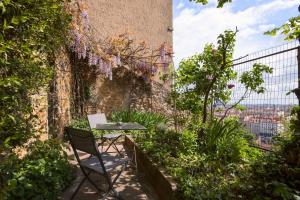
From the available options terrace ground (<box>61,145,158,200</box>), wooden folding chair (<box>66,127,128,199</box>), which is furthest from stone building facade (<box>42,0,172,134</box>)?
Result: wooden folding chair (<box>66,127,128,199</box>)

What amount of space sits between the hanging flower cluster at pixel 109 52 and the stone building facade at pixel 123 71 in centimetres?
36

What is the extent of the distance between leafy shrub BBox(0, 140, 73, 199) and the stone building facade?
10.6 feet

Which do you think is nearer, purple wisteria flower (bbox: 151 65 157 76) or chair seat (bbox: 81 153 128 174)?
chair seat (bbox: 81 153 128 174)

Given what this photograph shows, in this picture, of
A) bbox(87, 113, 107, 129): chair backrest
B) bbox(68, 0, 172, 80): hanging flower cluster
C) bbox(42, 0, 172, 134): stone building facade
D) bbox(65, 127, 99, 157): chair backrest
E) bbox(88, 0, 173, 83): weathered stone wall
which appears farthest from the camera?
bbox(88, 0, 173, 83): weathered stone wall

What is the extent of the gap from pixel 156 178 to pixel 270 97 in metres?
2.11

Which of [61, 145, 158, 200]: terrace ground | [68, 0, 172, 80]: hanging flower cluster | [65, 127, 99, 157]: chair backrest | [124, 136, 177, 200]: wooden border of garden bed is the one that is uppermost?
[68, 0, 172, 80]: hanging flower cluster

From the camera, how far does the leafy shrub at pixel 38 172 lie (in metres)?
2.53

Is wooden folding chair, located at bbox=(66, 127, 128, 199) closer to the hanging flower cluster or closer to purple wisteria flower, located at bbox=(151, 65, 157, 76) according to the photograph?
the hanging flower cluster

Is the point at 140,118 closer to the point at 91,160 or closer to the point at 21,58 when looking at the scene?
the point at 91,160

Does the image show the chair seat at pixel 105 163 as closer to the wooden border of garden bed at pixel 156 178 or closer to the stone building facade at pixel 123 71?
the wooden border of garden bed at pixel 156 178

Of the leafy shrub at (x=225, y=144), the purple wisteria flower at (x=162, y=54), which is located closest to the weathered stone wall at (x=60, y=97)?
the leafy shrub at (x=225, y=144)

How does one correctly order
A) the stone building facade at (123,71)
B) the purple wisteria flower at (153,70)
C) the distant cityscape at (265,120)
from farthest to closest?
the purple wisteria flower at (153,70), the stone building facade at (123,71), the distant cityscape at (265,120)

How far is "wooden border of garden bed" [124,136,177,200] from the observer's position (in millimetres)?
2953

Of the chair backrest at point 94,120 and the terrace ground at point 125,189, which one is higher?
the chair backrest at point 94,120
